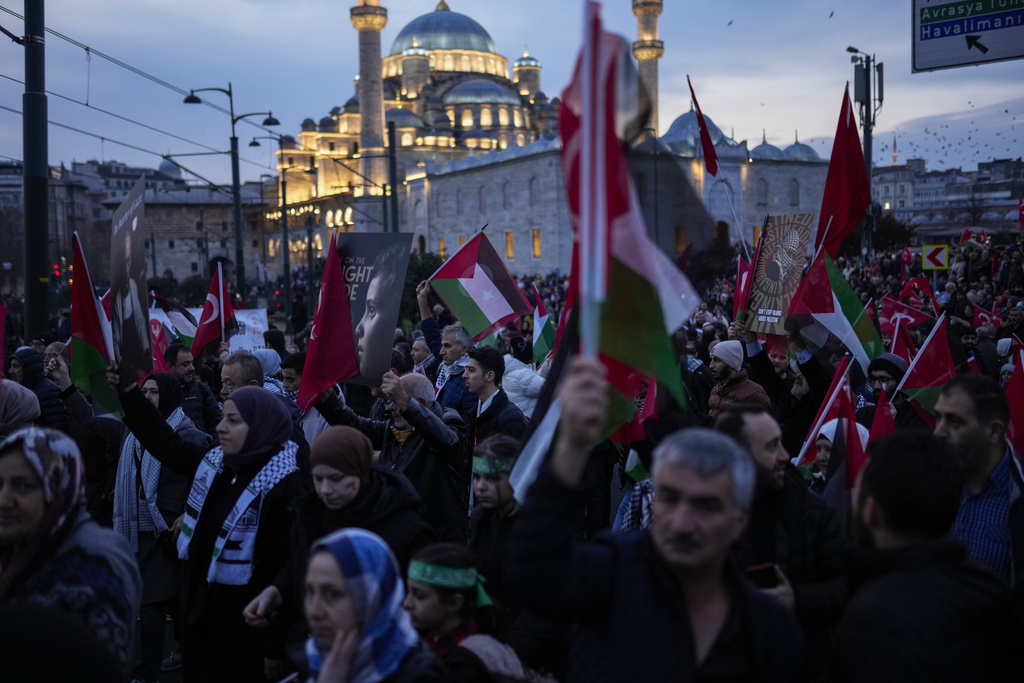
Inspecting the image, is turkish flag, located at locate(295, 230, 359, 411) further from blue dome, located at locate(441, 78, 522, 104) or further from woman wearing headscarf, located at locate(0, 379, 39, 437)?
blue dome, located at locate(441, 78, 522, 104)

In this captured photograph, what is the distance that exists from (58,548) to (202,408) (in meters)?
3.46

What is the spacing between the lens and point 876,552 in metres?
2.36

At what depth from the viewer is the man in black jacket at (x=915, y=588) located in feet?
6.97

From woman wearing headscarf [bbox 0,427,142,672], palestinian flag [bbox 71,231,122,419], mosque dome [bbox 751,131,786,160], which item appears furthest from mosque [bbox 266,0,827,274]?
woman wearing headscarf [bbox 0,427,142,672]

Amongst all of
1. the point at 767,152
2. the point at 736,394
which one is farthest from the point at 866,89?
the point at 767,152

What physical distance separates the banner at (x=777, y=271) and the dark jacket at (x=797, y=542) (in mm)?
3090

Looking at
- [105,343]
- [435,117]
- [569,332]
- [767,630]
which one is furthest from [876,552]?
[435,117]

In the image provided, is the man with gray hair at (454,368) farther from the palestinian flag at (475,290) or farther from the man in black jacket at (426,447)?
the man in black jacket at (426,447)

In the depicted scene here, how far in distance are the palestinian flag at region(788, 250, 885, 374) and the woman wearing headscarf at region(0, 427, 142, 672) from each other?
13.6ft

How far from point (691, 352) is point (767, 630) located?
8763 mm

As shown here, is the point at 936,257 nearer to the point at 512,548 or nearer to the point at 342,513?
the point at 342,513

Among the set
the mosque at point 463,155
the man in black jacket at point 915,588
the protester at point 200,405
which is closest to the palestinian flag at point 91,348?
the protester at point 200,405

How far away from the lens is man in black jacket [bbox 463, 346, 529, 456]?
5.36 m

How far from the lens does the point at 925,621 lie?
2148mm
